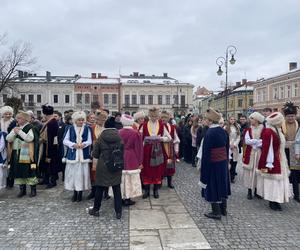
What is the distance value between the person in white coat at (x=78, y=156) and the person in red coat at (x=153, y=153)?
1218 mm

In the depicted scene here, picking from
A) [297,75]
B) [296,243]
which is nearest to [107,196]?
[296,243]

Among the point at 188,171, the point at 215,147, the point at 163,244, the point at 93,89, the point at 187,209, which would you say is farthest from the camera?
the point at 93,89

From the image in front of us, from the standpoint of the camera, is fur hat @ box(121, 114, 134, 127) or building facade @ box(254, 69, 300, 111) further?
building facade @ box(254, 69, 300, 111)

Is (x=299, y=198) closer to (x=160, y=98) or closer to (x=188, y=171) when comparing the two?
(x=188, y=171)

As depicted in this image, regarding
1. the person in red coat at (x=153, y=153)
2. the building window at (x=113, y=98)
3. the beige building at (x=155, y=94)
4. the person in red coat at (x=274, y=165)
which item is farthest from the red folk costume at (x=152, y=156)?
the building window at (x=113, y=98)

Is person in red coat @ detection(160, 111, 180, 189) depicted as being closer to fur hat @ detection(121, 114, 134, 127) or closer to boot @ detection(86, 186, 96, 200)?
fur hat @ detection(121, 114, 134, 127)

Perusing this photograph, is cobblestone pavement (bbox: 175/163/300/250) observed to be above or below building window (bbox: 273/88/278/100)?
below

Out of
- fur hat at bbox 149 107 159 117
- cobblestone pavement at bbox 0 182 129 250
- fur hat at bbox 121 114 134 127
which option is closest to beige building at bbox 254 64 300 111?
fur hat at bbox 149 107 159 117

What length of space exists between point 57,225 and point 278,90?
48306mm

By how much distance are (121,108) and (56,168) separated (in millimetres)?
59136

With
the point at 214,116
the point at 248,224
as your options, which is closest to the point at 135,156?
the point at 214,116

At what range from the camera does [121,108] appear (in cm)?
6631

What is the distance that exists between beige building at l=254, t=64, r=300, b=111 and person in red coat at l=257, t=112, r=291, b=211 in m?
36.6

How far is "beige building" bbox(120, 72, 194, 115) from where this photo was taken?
6612cm
